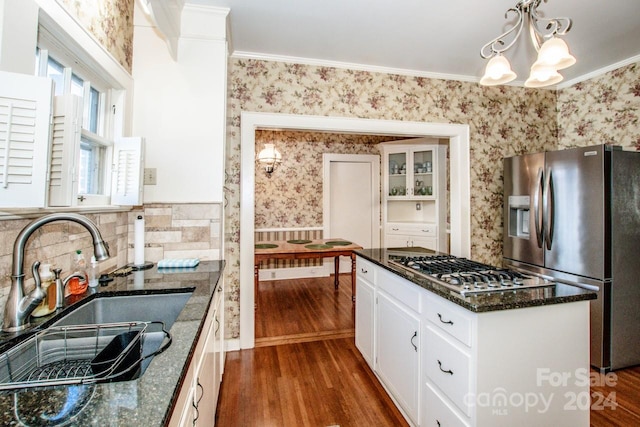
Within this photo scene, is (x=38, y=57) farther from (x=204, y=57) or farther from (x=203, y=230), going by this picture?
(x=203, y=230)

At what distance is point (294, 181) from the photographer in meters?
5.07

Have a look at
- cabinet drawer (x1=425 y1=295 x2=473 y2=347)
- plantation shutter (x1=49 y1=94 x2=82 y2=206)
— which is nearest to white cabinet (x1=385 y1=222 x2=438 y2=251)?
cabinet drawer (x1=425 y1=295 x2=473 y2=347)

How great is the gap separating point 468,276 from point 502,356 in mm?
397

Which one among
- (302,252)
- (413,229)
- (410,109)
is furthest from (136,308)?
(413,229)

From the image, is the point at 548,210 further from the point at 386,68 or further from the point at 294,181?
the point at 294,181

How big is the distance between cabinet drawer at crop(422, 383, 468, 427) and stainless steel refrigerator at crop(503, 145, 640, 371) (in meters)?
1.73

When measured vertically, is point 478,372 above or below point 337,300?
above

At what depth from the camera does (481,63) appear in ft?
9.28

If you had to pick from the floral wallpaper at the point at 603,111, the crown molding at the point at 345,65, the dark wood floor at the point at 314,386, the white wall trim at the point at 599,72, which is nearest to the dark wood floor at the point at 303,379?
the dark wood floor at the point at 314,386

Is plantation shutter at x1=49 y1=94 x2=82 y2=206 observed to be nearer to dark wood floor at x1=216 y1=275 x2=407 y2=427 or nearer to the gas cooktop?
dark wood floor at x1=216 y1=275 x2=407 y2=427

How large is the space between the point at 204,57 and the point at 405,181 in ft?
11.5

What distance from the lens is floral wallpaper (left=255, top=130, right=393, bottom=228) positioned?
4969mm

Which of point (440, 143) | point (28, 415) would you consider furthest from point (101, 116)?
point (440, 143)

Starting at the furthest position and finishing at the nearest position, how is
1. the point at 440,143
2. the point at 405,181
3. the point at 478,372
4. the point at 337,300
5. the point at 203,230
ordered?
the point at 405,181 → the point at 440,143 → the point at 337,300 → the point at 203,230 → the point at 478,372
